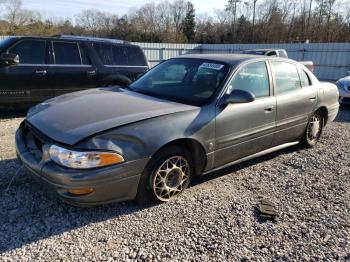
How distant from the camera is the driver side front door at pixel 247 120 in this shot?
152 inches

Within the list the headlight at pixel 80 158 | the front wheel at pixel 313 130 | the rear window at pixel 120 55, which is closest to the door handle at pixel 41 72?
the rear window at pixel 120 55

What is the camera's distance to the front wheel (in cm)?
543

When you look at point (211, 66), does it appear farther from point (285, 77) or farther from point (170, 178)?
point (170, 178)

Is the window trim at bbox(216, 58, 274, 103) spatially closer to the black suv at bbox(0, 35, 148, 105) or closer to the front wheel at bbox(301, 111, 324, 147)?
the front wheel at bbox(301, 111, 324, 147)

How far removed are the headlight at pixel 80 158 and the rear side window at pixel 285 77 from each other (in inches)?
108

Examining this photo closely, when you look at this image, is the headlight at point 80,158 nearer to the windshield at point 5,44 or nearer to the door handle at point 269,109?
the door handle at point 269,109

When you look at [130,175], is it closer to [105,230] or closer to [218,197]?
[105,230]

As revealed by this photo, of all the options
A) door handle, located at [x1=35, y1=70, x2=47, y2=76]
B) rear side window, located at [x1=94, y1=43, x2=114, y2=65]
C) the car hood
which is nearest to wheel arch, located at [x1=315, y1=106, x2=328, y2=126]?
the car hood

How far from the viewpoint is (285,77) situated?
4801 millimetres

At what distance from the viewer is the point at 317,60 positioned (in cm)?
2119

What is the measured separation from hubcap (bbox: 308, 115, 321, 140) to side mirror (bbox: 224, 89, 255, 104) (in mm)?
2200

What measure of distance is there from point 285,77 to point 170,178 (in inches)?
97.4

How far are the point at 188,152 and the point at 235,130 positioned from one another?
0.73 meters

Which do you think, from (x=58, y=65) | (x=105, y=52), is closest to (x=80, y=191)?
(x=58, y=65)
